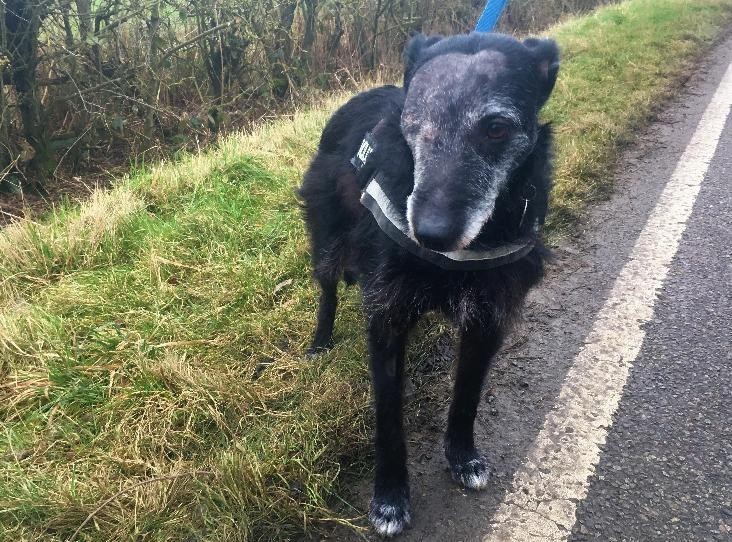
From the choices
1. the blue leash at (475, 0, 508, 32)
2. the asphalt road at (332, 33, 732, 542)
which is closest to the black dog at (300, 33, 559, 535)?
the asphalt road at (332, 33, 732, 542)

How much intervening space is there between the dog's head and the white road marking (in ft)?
3.02

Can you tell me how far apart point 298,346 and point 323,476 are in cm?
83

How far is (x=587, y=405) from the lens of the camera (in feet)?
7.28

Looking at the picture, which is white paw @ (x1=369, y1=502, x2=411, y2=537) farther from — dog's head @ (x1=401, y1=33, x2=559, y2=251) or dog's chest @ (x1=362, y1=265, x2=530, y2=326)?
dog's head @ (x1=401, y1=33, x2=559, y2=251)

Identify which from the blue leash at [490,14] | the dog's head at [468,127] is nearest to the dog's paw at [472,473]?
the dog's head at [468,127]

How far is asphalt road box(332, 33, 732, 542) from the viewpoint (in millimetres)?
Answer: 1792

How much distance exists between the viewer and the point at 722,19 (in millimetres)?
10500

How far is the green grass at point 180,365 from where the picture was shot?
181 centimetres

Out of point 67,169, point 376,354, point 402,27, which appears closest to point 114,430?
point 376,354

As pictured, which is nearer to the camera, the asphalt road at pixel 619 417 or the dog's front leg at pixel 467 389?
the asphalt road at pixel 619 417

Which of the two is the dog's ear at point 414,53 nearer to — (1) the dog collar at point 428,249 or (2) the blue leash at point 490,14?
(1) the dog collar at point 428,249

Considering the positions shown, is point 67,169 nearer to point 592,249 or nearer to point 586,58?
point 592,249

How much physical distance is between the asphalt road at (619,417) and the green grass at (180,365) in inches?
12.8

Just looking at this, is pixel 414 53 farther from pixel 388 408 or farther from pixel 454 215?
pixel 388 408
